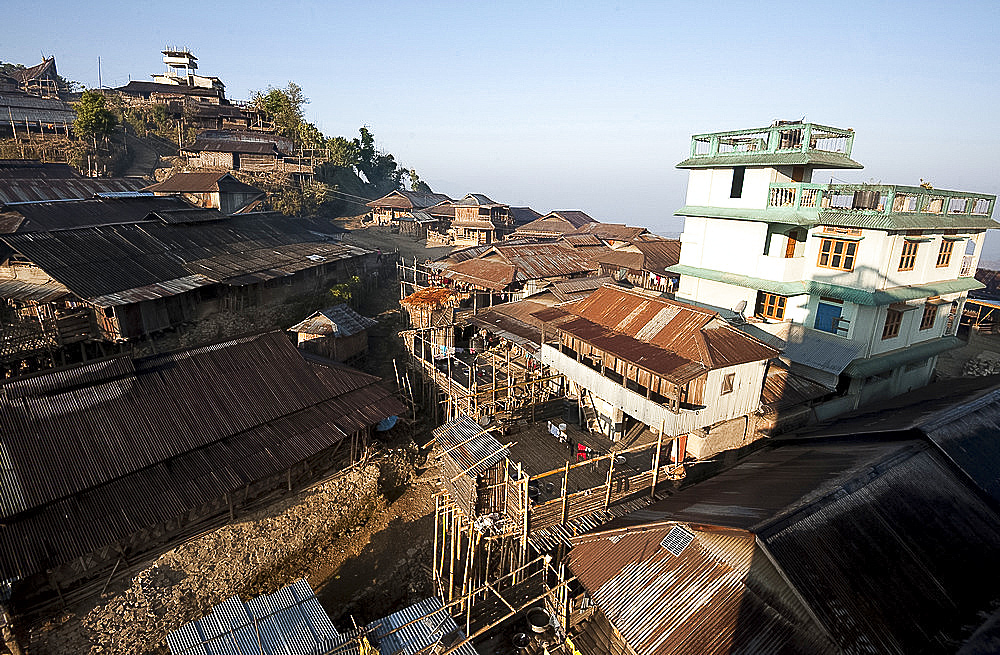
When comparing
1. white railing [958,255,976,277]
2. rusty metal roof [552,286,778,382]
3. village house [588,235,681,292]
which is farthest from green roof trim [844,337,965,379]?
village house [588,235,681,292]

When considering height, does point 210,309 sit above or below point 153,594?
above

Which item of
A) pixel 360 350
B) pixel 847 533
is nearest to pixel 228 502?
pixel 360 350

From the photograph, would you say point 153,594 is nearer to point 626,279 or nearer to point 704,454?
point 704,454

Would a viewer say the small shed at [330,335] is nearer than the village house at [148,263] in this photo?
No

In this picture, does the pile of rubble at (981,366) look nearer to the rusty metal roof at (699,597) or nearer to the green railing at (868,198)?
the green railing at (868,198)

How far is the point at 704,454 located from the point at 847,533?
8.79m

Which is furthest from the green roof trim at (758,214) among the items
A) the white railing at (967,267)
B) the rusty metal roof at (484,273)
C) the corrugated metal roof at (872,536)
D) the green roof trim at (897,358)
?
the corrugated metal roof at (872,536)

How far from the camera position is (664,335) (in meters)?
23.7

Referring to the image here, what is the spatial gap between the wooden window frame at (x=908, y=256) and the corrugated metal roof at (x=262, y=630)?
113 feet

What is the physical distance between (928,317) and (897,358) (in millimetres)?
5477

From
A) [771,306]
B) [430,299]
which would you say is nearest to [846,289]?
[771,306]

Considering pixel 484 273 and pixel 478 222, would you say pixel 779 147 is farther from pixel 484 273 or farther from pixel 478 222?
pixel 478 222

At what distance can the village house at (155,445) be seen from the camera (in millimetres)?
16094

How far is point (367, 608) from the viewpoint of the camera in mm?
18672
